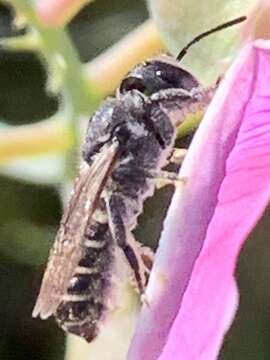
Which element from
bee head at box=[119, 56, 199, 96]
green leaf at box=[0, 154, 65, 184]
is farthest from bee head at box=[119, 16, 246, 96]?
green leaf at box=[0, 154, 65, 184]

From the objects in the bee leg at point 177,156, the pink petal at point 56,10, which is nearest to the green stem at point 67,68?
Answer: the pink petal at point 56,10

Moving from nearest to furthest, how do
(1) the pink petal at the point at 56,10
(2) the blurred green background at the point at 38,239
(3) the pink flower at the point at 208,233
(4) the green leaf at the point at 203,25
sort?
1. (3) the pink flower at the point at 208,233
2. (4) the green leaf at the point at 203,25
3. (1) the pink petal at the point at 56,10
4. (2) the blurred green background at the point at 38,239

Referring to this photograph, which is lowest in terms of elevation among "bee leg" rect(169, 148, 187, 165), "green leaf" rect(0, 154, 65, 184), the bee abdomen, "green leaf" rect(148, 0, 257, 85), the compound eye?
"green leaf" rect(0, 154, 65, 184)

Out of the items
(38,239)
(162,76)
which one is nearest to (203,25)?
(162,76)

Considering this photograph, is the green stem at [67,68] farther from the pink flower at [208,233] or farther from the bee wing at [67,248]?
the pink flower at [208,233]

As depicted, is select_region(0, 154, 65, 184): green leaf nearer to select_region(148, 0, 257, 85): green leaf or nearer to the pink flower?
select_region(148, 0, 257, 85): green leaf

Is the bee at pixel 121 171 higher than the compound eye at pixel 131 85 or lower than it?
lower

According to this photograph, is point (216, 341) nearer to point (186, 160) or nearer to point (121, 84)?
point (186, 160)
